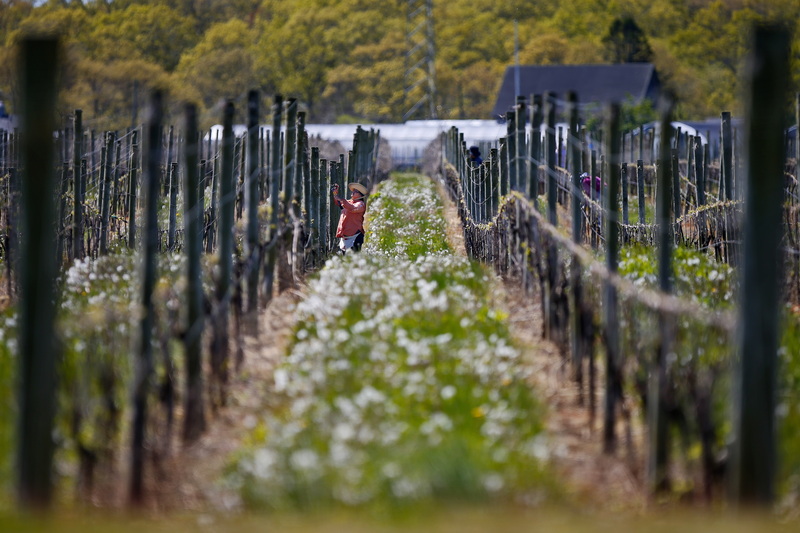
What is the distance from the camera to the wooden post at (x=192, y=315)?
292 inches

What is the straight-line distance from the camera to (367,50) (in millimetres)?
109812

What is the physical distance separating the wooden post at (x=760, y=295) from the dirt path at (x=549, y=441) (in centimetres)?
74

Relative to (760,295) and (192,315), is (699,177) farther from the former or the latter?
(760,295)

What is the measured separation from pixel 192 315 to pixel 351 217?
10.3 meters

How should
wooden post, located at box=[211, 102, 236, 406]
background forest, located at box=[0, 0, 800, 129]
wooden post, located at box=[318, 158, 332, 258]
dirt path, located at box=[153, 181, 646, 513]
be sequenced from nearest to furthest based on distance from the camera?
dirt path, located at box=[153, 181, 646, 513] → wooden post, located at box=[211, 102, 236, 406] → wooden post, located at box=[318, 158, 332, 258] → background forest, located at box=[0, 0, 800, 129]

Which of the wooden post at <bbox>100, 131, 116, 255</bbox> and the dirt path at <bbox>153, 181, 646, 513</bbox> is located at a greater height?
the wooden post at <bbox>100, 131, 116, 255</bbox>

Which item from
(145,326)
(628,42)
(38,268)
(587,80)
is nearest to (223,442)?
(145,326)

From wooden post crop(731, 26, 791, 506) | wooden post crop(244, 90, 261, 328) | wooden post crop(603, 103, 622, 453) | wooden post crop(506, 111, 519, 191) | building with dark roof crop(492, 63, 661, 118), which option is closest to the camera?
wooden post crop(731, 26, 791, 506)

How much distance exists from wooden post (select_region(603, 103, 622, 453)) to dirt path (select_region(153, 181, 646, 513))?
0.17m

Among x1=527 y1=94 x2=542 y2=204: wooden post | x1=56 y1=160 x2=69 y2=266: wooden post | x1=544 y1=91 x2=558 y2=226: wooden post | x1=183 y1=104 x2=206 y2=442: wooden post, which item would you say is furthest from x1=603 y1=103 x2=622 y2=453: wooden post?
x1=56 y1=160 x2=69 y2=266: wooden post

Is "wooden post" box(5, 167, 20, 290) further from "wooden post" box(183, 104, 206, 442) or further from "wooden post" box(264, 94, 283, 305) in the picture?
"wooden post" box(183, 104, 206, 442)

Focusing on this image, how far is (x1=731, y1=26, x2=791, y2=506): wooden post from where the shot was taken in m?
5.59

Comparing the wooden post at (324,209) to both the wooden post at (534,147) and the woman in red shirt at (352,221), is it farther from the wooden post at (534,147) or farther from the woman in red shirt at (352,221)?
the wooden post at (534,147)

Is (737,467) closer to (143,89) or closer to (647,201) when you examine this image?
(647,201)
